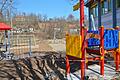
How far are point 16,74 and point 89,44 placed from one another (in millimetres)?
3772

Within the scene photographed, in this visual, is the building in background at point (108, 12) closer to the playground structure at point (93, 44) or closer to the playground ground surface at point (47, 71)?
the playground ground surface at point (47, 71)

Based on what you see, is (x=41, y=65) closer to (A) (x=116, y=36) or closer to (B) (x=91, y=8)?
(A) (x=116, y=36)

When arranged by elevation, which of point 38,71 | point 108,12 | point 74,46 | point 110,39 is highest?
point 108,12

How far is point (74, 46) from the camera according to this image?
9539 mm

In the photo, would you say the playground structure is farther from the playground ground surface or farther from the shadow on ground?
the shadow on ground

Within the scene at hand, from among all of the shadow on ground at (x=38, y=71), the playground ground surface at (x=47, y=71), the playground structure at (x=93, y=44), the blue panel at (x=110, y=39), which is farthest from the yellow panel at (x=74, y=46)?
the shadow on ground at (x=38, y=71)

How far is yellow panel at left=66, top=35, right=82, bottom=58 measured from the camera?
29.8 ft

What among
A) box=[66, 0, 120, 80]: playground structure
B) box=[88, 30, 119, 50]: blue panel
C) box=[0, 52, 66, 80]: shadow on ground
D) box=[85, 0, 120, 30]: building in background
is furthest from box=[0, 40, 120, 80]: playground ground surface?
box=[85, 0, 120, 30]: building in background

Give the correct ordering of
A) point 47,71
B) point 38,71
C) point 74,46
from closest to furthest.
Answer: point 74,46, point 47,71, point 38,71

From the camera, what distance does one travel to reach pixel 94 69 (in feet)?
35.1

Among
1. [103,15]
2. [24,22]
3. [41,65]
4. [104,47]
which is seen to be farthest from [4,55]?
[24,22]

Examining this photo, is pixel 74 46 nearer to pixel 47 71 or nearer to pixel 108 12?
pixel 47 71

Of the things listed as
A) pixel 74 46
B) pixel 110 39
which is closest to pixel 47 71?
pixel 74 46

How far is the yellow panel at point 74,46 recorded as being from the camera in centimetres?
907
